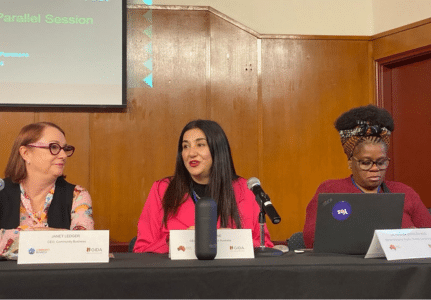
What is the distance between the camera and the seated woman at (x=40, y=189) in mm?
2475

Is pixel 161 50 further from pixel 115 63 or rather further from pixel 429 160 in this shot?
pixel 429 160

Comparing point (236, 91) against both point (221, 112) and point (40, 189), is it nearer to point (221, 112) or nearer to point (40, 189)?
point (221, 112)

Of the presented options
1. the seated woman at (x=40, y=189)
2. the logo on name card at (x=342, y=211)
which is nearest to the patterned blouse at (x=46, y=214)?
the seated woman at (x=40, y=189)

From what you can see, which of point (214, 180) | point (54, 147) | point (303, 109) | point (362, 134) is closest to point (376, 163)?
point (362, 134)

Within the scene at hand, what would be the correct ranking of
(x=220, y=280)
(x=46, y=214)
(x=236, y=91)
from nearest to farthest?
(x=220, y=280), (x=46, y=214), (x=236, y=91)

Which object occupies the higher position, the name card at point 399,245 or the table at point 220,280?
the name card at point 399,245

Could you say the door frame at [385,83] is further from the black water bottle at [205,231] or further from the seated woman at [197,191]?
the black water bottle at [205,231]

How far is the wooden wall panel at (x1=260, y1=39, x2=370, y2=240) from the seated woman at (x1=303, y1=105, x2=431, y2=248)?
5.72ft

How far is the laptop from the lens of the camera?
1.82m

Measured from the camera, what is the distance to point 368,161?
2.55 meters

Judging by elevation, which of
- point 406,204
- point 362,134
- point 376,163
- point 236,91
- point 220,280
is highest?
point 236,91

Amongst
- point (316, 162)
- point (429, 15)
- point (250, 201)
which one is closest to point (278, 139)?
point (316, 162)

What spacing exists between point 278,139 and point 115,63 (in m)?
1.50

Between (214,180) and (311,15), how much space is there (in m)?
2.57
